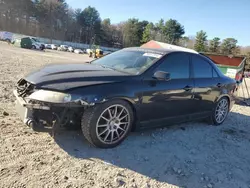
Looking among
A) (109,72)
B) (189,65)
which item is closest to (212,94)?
(189,65)

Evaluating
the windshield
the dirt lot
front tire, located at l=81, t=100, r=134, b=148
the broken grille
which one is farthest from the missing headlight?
the windshield

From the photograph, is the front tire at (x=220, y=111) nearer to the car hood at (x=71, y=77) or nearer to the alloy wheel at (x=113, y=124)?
the alloy wheel at (x=113, y=124)

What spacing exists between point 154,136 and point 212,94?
1.81 meters

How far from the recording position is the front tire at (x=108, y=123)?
3.19 metres

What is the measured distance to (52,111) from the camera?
306 cm

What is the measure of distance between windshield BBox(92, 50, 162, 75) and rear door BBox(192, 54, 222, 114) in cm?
110

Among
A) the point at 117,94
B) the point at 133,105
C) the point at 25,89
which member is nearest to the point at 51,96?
the point at 25,89

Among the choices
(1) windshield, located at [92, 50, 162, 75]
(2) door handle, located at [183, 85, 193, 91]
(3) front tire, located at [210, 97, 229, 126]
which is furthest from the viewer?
(3) front tire, located at [210, 97, 229, 126]

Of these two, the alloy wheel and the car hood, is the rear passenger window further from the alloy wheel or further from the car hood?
the alloy wheel

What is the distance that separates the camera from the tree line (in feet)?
242

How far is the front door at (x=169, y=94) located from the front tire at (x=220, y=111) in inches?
41.9

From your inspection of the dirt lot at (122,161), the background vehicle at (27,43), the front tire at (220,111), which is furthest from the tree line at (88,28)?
the dirt lot at (122,161)

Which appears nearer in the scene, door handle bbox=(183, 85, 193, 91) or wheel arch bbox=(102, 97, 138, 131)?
wheel arch bbox=(102, 97, 138, 131)

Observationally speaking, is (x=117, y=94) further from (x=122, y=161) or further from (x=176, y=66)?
(x=176, y=66)
